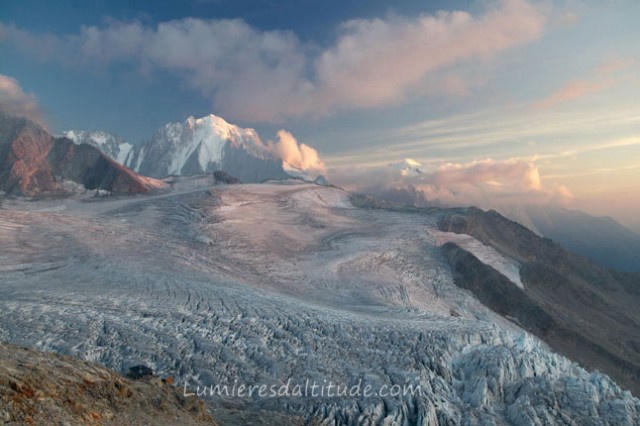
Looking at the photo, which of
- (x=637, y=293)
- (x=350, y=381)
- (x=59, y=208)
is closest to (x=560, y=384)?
(x=350, y=381)

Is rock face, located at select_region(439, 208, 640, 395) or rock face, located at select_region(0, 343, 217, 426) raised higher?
rock face, located at select_region(0, 343, 217, 426)

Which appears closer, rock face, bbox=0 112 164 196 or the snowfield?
the snowfield

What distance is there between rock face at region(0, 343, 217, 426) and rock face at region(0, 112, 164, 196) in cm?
7705

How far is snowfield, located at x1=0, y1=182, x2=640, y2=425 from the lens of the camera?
2078cm

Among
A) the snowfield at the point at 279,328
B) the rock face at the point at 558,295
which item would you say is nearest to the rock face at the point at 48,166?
the snowfield at the point at 279,328

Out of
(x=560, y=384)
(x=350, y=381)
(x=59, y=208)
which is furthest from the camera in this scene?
(x=59, y=208)

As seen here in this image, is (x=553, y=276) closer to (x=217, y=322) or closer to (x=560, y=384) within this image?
(x=560, y=384)

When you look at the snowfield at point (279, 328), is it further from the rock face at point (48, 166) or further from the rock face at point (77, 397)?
the rock face at point (48, 166)

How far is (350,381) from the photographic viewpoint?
849 inches

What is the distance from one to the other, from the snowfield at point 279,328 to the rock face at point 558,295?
5946 millimetres

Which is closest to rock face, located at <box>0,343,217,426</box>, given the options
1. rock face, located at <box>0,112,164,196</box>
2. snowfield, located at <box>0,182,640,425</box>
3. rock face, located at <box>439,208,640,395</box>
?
snowfield, located at <box>0,182,640,425</box>

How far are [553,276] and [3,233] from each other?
64.9 m

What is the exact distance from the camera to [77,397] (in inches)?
497

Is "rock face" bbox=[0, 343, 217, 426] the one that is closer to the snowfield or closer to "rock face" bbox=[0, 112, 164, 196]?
the snowfield
